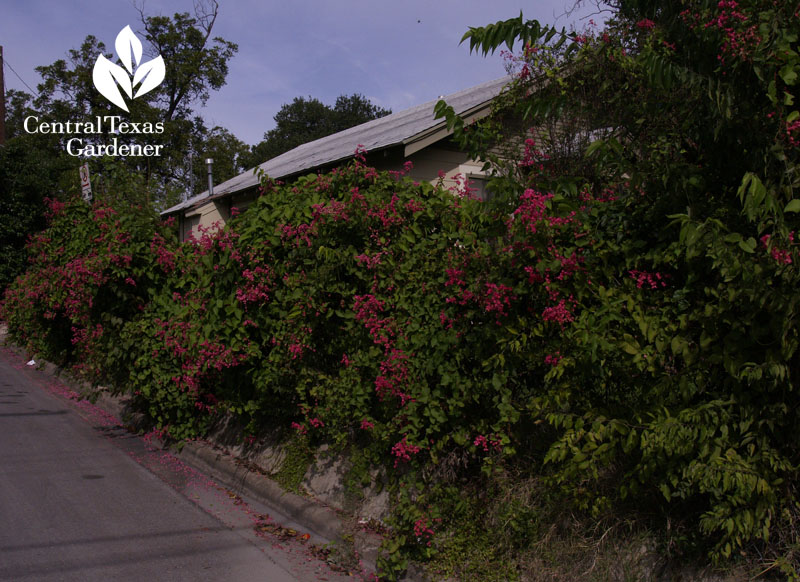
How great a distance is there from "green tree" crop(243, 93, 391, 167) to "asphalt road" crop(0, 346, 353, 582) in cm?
5686

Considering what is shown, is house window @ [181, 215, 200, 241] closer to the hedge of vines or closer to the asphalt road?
the asphalt road

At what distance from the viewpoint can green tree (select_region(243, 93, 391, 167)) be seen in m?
Answer: 62.4

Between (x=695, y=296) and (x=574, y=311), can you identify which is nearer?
(x=695, y=296)

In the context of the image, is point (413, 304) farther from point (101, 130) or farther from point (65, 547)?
point (101, 130)

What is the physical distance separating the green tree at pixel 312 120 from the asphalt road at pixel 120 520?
187 ft

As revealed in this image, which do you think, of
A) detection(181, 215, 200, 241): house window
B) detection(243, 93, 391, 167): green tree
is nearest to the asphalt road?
detection(181, 215, 200, 241): house window

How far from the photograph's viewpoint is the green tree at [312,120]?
62406 millimetres

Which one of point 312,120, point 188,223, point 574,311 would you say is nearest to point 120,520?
point 574,311

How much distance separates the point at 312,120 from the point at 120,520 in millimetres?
61886

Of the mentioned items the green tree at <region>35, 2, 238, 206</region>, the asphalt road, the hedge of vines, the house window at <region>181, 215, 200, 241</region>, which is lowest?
the asphalt road

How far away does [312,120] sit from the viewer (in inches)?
2517

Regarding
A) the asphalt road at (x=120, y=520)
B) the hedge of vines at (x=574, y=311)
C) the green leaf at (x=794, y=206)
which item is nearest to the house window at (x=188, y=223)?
the asphalt road at (x=120, y=520)

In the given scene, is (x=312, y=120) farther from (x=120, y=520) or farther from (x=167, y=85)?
(x=120, y=520)

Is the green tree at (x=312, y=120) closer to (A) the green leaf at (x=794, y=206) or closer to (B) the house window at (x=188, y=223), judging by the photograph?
(B) the house window at (x=188, y=223)
